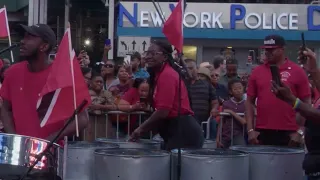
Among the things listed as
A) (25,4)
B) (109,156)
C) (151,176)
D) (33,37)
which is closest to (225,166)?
(151,176)

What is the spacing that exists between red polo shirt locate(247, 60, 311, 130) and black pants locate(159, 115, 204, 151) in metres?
0.68

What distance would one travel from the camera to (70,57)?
4.24 metres

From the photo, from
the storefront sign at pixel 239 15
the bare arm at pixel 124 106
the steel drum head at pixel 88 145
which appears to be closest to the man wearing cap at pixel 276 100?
the steel drum head at pixel 88 145

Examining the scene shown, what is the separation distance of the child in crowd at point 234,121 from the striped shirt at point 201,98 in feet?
1.61

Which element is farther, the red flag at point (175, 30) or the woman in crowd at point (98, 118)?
the woman in crowd at point (98, 118)

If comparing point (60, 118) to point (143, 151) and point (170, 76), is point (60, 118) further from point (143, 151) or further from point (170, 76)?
point (170, 76)

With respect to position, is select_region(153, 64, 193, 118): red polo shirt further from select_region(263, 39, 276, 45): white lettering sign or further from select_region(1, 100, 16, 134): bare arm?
select_region(1, 100, 16, 134): bare arm

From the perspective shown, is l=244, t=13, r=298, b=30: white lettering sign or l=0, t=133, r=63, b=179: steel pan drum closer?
l=0, t=133, r=63, b=179: steel pan drum

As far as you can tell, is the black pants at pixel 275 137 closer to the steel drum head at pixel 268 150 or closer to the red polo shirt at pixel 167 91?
the steel drum head at pixel 268 150

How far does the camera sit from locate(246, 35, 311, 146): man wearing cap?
586 centimetres

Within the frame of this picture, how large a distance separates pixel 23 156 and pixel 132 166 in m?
1.38

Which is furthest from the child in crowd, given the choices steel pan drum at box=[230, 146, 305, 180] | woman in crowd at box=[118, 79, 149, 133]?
steel pan drum at box=[230, 146, 305, 180]

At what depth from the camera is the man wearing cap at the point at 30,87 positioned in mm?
4285

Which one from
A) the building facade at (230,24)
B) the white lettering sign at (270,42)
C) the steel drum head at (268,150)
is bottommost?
the steel drum head at (268,150)
